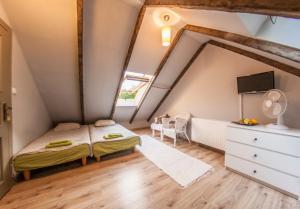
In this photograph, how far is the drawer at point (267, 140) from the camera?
5.89ft

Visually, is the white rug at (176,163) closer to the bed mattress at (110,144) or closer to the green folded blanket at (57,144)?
the bed mattress at (110,144)

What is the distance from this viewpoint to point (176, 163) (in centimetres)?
277

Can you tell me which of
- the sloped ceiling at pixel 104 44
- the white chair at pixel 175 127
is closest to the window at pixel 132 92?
the sloped ceiling at pixel 104 44

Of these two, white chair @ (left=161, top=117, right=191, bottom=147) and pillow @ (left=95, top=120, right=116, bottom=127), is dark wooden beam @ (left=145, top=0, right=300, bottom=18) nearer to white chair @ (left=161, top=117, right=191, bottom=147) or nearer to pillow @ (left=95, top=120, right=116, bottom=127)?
white chair @ (left=161, top=117, right=191, bottom=147)

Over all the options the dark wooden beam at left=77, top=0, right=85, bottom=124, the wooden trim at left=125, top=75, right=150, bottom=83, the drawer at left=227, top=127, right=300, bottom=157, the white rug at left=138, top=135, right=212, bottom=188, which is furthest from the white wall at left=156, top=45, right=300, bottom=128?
the dark wooden beam at left=77, top=0, right=85, bottom=124

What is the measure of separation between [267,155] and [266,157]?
33mm

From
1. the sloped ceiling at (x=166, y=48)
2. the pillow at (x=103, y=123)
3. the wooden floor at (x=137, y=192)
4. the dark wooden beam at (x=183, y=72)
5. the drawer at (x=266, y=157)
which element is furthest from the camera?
the pillow at (x=103, y=123)

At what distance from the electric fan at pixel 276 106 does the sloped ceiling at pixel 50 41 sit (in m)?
3.26

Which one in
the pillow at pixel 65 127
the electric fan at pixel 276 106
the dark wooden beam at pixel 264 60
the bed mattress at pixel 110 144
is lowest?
the bed mattress at pixel 110 144

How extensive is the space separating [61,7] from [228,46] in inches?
121

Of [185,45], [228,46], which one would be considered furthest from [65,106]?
[228,46]

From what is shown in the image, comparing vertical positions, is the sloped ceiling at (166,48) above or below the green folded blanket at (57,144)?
above

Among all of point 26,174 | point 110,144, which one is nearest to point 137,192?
point 110,144

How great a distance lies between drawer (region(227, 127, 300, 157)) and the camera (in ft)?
5.89
